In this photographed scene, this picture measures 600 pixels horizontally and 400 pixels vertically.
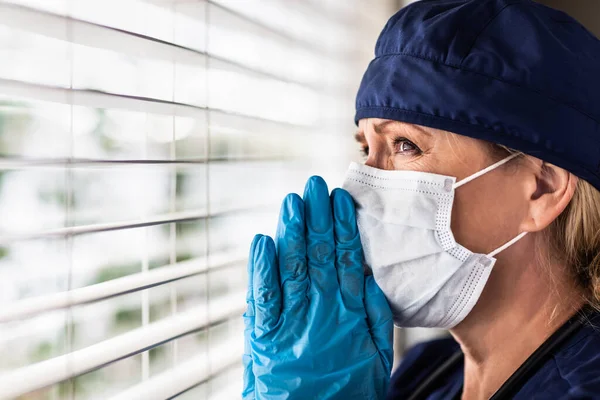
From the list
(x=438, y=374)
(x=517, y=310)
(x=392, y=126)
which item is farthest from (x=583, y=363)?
(x=392, y=126)

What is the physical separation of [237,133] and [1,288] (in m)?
0.62

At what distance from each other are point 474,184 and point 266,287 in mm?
439

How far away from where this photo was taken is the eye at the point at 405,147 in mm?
1059

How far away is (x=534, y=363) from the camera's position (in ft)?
3.48

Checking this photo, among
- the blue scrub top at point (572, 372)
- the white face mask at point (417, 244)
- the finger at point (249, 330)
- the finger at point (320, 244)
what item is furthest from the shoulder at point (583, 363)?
the finger at point (249, 330)

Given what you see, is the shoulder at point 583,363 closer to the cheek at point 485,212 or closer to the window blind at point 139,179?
the cheek at point 485,212

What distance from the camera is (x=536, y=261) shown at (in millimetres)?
1094

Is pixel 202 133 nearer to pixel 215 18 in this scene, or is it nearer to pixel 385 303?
pixel 215 18

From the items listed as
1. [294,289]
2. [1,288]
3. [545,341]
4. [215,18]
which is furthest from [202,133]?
[545,341]

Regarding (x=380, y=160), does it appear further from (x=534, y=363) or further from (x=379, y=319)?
(x=534, y=363)

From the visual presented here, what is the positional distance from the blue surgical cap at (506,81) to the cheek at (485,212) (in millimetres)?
91

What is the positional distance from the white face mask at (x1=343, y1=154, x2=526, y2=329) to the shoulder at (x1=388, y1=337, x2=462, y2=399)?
0.46 m

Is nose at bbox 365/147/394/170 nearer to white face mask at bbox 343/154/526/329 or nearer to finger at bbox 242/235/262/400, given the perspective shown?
white face mask at bbox 343/154/526/329

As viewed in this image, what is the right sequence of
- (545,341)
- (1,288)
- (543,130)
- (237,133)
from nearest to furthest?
1. (1,288)
2. (543,130)
3. (545,341)
4. (237,133)
